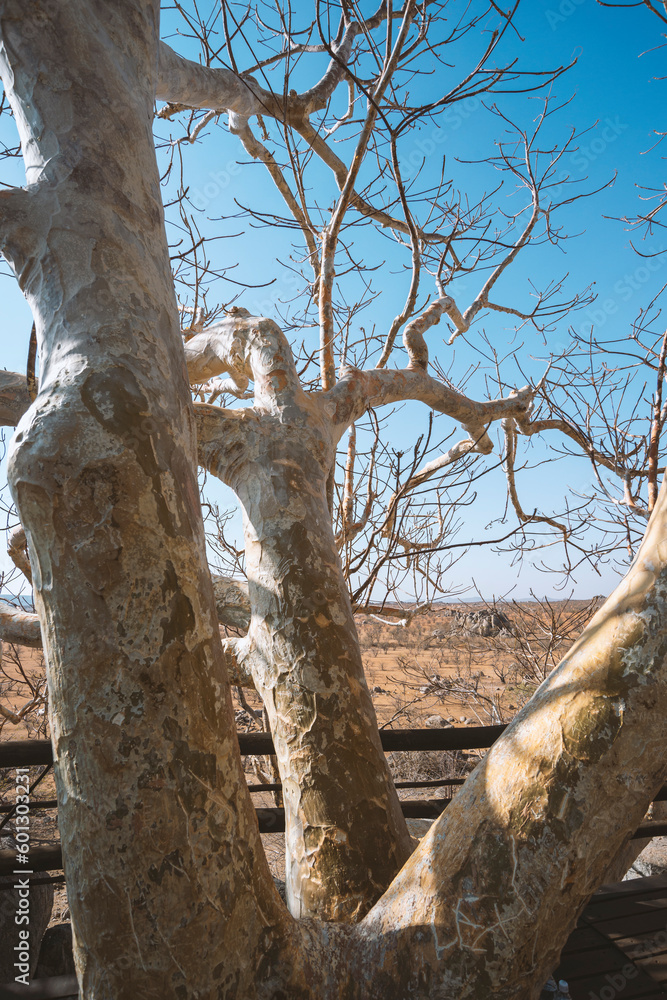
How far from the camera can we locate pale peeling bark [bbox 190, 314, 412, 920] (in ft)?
4.32

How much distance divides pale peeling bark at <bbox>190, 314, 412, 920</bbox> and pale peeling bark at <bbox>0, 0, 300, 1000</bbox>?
0.41 meters

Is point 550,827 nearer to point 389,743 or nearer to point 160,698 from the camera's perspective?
point 160,698

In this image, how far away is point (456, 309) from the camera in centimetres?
411

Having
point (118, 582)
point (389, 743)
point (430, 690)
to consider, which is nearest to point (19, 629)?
point (389, 743)

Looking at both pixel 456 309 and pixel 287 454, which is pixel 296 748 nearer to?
pixel 287 454

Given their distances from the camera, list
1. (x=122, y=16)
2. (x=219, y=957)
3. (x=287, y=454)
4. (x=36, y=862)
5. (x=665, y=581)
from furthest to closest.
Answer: (x=287, y=454) → (x=36, y=862) → (x=122, y=16) → (x=665, y=581) → (x=219, y=957)

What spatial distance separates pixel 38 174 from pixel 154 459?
0.67 meters

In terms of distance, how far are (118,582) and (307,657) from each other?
0.72 metres

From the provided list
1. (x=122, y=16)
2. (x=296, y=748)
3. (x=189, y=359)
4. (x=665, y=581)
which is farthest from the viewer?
(x=189, y=359)

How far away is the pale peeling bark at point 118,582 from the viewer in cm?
82

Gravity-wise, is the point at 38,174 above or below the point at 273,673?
above

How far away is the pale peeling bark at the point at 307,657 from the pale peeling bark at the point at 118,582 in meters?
0.41

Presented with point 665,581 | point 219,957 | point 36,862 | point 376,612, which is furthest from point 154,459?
point 376,612

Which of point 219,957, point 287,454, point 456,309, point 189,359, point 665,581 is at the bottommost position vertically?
point 219,957
